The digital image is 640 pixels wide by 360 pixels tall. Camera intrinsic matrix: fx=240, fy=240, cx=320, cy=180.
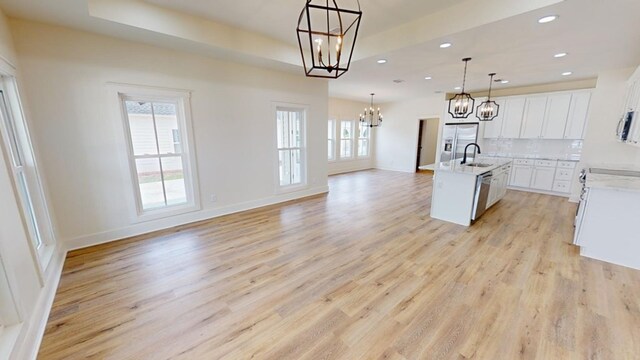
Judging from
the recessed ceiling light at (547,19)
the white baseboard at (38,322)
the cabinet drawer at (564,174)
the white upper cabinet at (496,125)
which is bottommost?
the white baseboard at (38,322)

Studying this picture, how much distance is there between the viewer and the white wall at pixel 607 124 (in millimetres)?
4627

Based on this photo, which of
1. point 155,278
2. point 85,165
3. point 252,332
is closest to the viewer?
point 252,332

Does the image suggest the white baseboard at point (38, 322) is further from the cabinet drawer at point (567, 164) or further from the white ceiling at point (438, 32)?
the cabinet drawer at point (567, 164)

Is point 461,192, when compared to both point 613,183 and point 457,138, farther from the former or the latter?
point 457,138

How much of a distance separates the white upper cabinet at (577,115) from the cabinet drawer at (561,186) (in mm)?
1059

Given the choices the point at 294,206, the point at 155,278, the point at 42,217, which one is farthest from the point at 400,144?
the point at 42,217

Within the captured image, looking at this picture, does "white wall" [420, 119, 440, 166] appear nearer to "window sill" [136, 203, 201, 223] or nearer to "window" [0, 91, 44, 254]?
"window sill" [136, 203, 201, 223]

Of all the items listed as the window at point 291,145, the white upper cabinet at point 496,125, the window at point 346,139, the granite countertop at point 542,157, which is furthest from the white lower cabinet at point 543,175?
the window at point 291,145

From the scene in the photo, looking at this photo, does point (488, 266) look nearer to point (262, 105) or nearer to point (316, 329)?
point (316, 329)

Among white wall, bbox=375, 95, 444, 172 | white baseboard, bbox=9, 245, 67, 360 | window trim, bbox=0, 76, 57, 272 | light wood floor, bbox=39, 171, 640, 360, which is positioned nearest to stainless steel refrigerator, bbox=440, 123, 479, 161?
white wall, bbox=375, 95, 444, 172

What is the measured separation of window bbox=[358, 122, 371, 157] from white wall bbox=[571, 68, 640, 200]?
6.19 metres

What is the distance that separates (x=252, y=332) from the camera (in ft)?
6.06

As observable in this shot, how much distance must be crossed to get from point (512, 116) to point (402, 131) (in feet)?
11.7

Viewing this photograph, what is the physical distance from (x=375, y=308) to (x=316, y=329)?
56 cm
